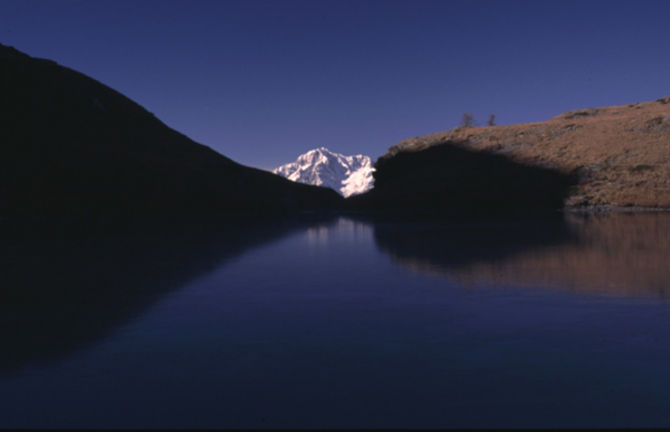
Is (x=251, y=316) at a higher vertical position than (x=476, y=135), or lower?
lower

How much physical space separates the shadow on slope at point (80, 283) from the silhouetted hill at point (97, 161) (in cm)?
2701

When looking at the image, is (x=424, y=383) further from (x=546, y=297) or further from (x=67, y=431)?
(x=546, y=297)

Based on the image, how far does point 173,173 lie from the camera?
61375 millimetres

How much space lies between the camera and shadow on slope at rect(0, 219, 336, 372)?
6.99 metres

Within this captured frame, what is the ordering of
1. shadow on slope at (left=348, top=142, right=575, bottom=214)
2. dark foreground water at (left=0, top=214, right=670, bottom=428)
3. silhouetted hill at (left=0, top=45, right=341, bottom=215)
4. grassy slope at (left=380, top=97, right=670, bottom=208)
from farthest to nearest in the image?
1. shadow on slope at (left=348, top=142, right=575, bottom=214)
2. grassy slope at (left=380, top=97, right=670, bottom=208)
3. silhouetted hill at (left=0, top=45, right=341, bottom=215)
4. dark foreground water at (left=0, top=214, right=670, bottom=428)

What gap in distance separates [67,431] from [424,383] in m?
3.86

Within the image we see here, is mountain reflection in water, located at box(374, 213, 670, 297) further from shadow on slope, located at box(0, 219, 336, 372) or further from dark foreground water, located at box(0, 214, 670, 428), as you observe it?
shadow on slope, located at box(0, 219, 336, 372)

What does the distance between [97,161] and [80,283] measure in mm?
48006

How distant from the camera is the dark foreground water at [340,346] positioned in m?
4.46

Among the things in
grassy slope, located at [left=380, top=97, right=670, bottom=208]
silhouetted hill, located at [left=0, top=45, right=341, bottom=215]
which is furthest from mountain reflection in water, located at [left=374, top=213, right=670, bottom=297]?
silhouetted hill, located at [left=0, top=45, right=341, bottom=215]

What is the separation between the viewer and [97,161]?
52.6 m

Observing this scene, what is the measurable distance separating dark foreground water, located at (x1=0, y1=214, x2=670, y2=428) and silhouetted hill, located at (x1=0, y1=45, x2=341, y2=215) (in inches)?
1494

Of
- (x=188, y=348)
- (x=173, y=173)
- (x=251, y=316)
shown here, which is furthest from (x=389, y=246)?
(x=173, y=173)

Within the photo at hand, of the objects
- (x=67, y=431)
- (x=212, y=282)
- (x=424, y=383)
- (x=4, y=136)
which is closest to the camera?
(x=67, y=431)
